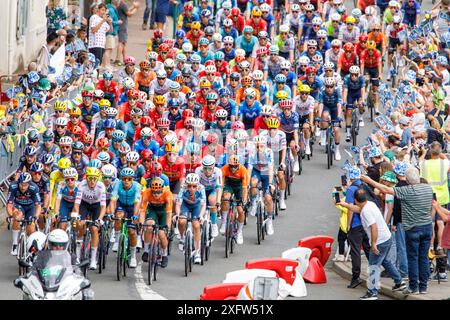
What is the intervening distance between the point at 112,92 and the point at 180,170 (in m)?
6.68

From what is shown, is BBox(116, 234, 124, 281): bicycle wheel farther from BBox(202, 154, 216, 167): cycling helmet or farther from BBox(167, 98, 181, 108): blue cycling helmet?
BBox(167, 98, 181, 108): blue cycling helmet

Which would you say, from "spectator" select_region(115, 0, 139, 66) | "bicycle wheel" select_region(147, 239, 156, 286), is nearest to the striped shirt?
"bicycle wheel" select_region(147, 239, 156, 286)

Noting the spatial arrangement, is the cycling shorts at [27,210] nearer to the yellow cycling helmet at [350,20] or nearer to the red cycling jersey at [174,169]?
the red cycling jersey at [174,169]

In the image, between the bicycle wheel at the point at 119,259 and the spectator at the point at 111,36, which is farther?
the spectator at the point at 111,36

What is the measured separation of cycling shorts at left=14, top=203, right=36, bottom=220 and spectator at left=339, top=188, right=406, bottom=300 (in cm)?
579

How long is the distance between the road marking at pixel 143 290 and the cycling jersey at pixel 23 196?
207 centimetres

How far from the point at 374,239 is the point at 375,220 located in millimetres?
294

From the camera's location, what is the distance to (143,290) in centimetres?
2634

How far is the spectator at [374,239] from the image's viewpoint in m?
25.2

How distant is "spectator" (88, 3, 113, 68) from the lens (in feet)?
132

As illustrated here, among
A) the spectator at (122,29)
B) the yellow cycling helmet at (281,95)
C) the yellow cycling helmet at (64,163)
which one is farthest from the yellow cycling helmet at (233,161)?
the spectator at (122,29)
